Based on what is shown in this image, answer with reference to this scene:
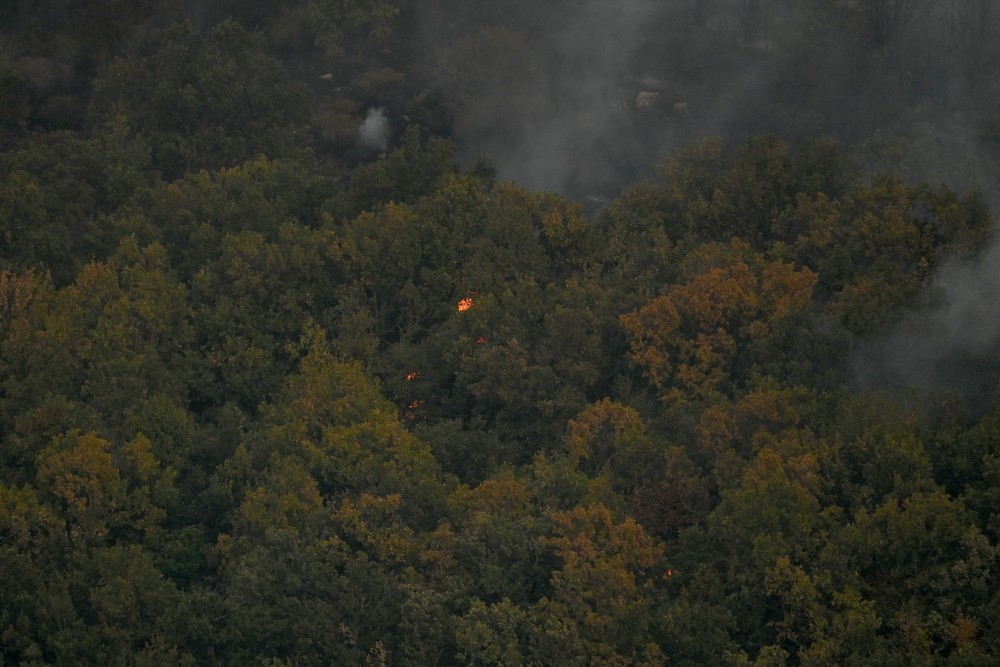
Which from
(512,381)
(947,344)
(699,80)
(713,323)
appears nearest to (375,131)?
(699,80)

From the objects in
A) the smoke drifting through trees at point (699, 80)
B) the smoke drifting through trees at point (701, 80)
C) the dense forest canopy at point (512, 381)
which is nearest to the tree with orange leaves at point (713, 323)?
the dense forest canopy at point (512, 381)

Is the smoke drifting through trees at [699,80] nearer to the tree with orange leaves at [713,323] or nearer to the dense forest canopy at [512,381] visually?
the dense forest canopy at [512,381]

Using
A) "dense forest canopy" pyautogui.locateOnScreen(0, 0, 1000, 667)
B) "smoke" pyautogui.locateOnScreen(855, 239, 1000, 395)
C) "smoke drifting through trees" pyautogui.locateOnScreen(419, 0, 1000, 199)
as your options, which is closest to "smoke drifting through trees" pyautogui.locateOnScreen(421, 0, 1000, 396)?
"smoke drifting through trees" pyautogui.locateOnScreen(419, 0, 1000, 199)

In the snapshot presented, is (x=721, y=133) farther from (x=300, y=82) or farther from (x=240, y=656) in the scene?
(x=240, y=656)

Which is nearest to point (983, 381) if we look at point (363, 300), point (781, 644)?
point (781, 644)

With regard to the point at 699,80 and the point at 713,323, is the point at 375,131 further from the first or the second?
the point at 713,323
